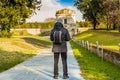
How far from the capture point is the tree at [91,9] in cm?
10468

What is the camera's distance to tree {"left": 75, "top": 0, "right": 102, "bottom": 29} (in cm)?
10468

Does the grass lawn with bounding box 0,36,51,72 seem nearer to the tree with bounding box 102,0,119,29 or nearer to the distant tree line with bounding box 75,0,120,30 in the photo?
the distant tree line with bounding box 75,0,120,30

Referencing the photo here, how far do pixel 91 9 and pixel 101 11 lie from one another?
6.45 metres

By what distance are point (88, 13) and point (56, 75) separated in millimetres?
95621

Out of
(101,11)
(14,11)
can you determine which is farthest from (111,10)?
(14,11)

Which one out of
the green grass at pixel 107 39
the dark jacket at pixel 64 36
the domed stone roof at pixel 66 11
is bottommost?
the green grass at pixel 107 39

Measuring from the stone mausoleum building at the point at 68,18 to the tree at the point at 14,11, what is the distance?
229 feet

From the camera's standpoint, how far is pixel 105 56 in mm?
23359

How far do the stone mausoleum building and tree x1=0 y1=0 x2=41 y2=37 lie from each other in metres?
69.8

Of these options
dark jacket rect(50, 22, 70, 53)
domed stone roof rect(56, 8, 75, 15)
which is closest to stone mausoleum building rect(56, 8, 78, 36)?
domed stone roof rect(56, 8, 75, 15)

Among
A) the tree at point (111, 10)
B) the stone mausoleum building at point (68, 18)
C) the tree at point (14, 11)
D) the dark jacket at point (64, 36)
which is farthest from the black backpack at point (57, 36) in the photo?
the stone mausoleum building at point (68, 18)

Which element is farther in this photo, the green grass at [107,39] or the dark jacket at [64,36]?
the green grass at [107,39]

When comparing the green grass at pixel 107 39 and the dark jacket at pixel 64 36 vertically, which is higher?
the dark jacket at pixel 64 36

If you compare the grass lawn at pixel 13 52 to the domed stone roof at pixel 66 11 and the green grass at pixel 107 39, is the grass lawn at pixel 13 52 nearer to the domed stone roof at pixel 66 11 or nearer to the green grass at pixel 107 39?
the green grass at pixel 107 39
